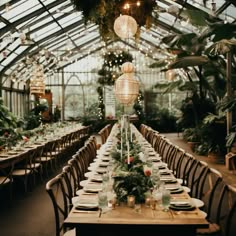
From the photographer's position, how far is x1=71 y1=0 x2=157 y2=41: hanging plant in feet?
16.7

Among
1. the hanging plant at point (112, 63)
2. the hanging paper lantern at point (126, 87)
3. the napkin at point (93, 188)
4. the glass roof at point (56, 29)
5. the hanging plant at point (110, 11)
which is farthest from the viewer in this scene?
the hanging plant at point (112, 63)

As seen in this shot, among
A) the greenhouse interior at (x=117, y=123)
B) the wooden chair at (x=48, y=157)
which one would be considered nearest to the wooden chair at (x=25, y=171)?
the greenhouse interior at (x=117, y=123)

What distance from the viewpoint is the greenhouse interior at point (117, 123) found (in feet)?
10.5

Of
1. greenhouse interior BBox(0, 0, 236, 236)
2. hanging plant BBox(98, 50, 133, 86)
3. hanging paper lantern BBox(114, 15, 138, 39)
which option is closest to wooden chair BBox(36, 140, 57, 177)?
greenhouse interior BBox(0, 0, 236, 236)

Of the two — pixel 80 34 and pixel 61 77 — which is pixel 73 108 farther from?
pixel 80 34

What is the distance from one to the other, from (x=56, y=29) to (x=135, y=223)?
43.3 feet

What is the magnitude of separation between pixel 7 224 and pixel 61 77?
57.1 feet

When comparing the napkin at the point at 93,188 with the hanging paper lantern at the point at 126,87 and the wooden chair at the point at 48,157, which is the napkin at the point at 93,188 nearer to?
the hanging paper lantern at the point at 126,87

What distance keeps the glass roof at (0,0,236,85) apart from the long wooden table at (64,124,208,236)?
388 centimetres

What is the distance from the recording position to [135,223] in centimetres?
269

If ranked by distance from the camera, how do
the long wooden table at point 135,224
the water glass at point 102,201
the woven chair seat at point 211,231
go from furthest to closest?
the woven chair seat at point 211,231
the water glass at point 102,201
the long wooden table at point 135,224

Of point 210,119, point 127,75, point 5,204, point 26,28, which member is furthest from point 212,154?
point 26,28

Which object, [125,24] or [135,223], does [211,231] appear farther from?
[125,24]

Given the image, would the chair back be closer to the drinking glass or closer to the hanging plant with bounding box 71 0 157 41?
the drinking glass
